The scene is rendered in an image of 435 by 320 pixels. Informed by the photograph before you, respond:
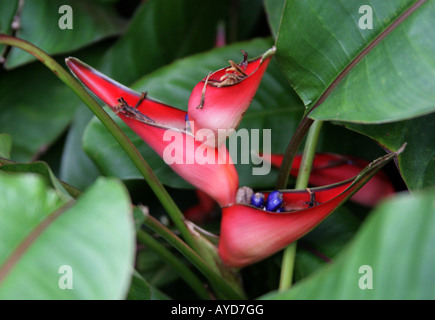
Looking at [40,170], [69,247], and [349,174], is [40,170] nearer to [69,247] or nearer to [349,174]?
[69,247]

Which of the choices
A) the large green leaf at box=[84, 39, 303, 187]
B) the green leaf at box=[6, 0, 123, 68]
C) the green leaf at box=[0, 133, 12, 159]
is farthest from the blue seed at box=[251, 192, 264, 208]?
the green leaf at box=[6, 0, 123, 68]

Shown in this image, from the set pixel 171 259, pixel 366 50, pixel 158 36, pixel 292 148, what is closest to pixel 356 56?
pixel 366 50

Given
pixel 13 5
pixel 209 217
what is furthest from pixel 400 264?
pixel 13 5

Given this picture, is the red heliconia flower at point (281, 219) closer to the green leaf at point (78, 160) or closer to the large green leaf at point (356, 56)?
the large green leaf at point (356, 56)

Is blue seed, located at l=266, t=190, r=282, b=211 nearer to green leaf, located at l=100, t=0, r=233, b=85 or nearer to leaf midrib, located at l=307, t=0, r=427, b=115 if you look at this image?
leaf midrib, located at l=307, t=0, r=427, b=115

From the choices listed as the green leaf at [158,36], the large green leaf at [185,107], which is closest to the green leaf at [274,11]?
the large green leaf at [185,107]
